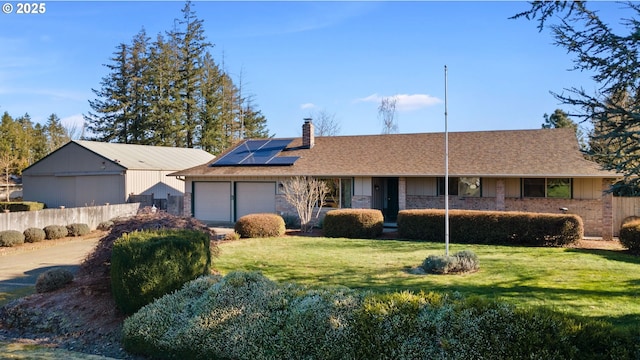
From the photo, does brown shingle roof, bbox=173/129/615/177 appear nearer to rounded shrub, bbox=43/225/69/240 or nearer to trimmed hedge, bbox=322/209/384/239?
trimmed hedge, bbox=322/209/384/239

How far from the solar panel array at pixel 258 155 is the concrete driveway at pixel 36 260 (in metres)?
7.89

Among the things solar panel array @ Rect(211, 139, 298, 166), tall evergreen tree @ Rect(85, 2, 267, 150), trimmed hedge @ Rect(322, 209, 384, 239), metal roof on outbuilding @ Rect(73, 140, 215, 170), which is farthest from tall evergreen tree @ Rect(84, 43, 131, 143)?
trimmed hedge @ Rect(322, 209, 384, 239)

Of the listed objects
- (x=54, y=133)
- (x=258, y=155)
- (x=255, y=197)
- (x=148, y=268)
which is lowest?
(x=148, y=268)

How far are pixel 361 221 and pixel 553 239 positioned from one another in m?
6.45

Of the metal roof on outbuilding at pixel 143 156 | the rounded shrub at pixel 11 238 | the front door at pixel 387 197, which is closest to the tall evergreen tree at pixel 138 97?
the metal roof on outbuilding at pixel 143 156

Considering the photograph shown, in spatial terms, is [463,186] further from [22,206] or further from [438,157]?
[22,206]

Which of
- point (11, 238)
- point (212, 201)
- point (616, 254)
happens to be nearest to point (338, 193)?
point (212, 201)

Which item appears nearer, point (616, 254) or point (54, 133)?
point (616, 254)

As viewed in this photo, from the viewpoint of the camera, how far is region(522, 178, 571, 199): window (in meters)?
17.1

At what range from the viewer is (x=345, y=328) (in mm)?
4691

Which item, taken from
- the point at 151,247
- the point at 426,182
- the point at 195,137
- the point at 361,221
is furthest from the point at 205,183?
the point at 195,137

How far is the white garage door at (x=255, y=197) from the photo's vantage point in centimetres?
2088

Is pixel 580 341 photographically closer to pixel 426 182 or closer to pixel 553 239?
pixel 553 239

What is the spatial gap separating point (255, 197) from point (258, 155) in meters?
2.67
